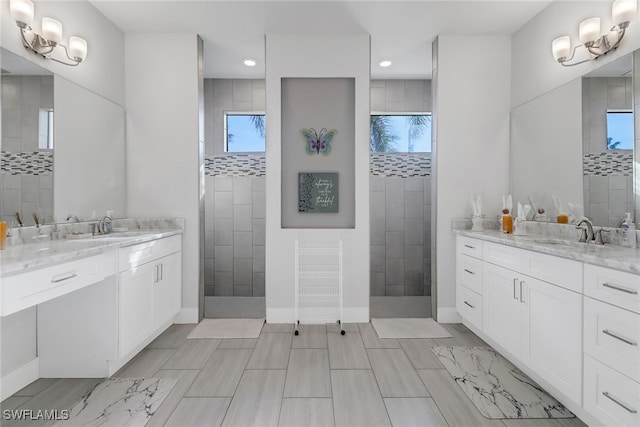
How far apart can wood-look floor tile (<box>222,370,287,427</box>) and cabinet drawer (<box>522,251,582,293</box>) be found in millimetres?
1791

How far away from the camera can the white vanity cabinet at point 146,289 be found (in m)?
2.26

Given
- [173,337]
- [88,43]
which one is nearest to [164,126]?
[88,43]

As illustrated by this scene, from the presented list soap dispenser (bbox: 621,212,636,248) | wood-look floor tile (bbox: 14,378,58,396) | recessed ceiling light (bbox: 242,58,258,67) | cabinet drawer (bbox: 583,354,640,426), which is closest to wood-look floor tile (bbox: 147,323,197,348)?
wood-look floor tile (bbox: 14,378,58,396)

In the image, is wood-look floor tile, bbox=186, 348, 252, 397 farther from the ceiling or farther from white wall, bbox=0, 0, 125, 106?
the ceiling

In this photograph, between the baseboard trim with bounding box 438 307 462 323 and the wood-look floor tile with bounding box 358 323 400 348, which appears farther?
the baseboard trim with bounding box 438 307 462 323

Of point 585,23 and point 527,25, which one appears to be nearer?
point 585,23

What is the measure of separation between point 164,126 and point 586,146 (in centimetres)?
374

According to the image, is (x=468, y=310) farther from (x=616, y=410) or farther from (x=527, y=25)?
(x=527, y=25)

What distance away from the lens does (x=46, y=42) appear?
2340mm

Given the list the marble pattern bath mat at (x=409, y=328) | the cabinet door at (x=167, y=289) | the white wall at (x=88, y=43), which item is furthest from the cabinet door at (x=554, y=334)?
the white wall at (x=88, y=43)

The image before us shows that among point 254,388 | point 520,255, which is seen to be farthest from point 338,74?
point 254,388

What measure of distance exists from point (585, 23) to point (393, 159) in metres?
2.39

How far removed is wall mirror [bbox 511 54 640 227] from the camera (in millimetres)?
2156

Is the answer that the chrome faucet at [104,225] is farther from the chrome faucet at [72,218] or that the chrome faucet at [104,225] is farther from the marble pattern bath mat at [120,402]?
the marble pattern bath mat at [120,402]
